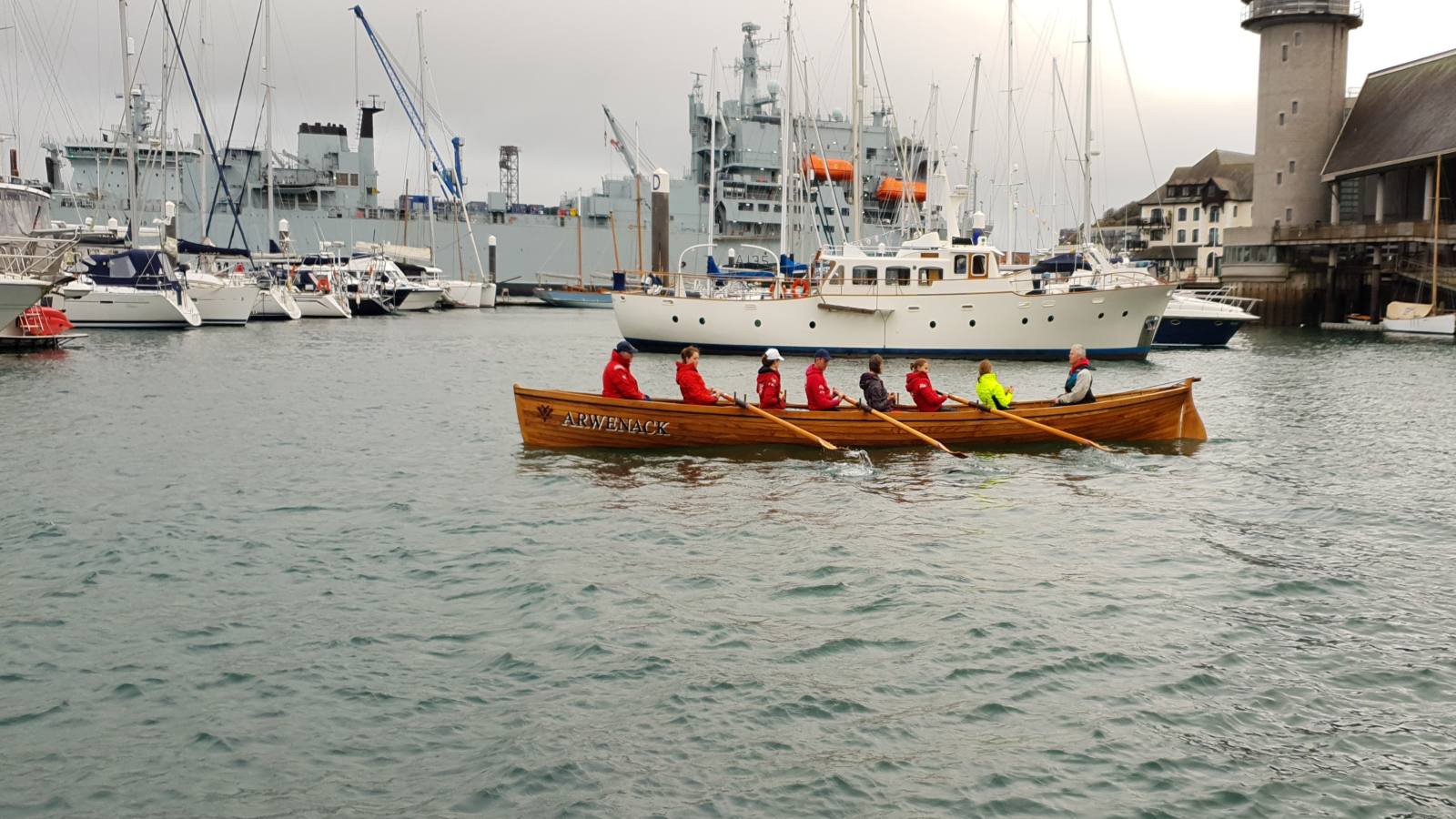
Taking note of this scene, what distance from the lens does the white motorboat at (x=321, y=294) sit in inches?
2574

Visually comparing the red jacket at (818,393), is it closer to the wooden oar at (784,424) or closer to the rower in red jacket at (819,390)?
the rower in red jacket at (819,390)

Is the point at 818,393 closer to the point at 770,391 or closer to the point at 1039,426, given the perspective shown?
the point at 770,391

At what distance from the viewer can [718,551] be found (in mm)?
13219

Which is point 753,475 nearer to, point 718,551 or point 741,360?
point 718,551

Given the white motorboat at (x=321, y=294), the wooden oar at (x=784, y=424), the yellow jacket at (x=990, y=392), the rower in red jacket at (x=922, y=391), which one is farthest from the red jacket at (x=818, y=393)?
the white motorboat at (x=321, y=294)

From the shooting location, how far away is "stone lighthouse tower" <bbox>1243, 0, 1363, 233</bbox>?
6675cm

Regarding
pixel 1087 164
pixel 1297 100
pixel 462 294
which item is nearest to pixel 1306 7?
pixel 1297 100

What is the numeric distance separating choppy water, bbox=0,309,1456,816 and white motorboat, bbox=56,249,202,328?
3059 centimetres

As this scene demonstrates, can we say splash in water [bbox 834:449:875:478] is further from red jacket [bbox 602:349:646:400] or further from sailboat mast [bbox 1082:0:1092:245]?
sailboat mast [bbox 1082:0:1092:245]

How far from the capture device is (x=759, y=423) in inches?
757

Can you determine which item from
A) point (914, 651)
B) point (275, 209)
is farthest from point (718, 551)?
point (275, 209)

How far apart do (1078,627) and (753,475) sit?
7.79 metres

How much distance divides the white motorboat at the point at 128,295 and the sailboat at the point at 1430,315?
55785 millimetres

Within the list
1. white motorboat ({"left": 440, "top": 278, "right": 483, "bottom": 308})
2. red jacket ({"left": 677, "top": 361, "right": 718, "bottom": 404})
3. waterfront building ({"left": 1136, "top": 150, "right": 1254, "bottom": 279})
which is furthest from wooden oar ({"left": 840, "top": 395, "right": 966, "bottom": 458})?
waterfront building ({"left": 1136, "top": 150, "right": 1254, "bottom": 279})
